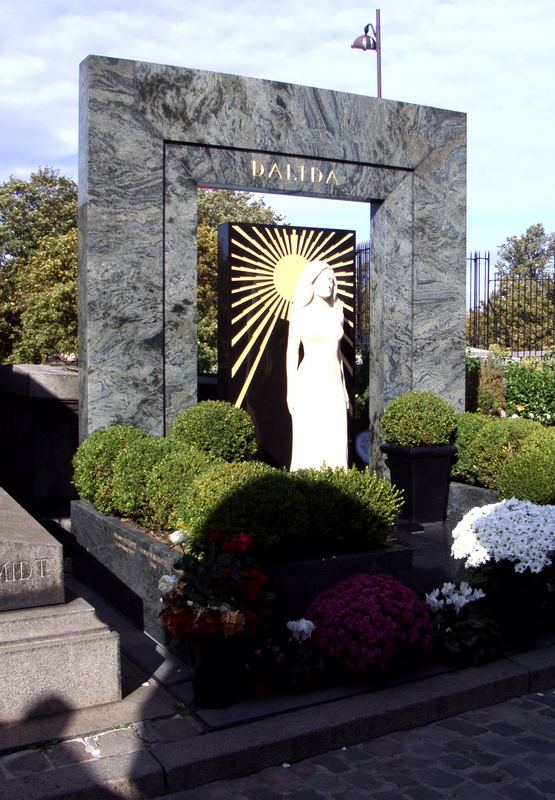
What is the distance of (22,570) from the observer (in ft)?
15.4

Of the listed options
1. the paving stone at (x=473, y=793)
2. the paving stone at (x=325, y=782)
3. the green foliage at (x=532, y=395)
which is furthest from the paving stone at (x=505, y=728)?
the green foliage at (x=532, y=395)

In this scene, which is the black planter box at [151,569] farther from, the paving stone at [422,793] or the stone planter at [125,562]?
the paving stone at [422,793]

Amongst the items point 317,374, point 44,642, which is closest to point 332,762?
point 44,642

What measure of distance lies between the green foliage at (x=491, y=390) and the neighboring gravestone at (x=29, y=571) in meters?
8.25

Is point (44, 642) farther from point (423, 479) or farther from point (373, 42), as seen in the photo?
point (373, 42)

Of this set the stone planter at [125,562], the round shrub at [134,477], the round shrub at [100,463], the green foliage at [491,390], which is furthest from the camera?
the green foliage at [491,390]

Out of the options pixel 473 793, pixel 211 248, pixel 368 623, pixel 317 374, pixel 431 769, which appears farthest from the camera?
pixel 211 248

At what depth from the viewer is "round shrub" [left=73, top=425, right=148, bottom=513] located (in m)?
7.36

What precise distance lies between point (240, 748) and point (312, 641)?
955 mm

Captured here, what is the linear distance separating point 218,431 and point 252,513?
2.90 m

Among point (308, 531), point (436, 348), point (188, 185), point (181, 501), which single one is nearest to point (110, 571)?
point (181, 501)

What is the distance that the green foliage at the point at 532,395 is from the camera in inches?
485

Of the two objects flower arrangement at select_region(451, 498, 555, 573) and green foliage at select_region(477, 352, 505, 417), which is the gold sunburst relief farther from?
flower arrangement at select_region(451, 498, 555, 573)

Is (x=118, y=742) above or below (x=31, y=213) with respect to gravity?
below
